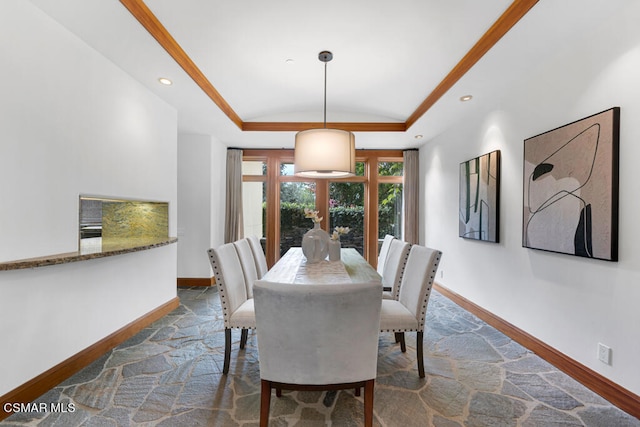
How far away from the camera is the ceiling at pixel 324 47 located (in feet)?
6.73

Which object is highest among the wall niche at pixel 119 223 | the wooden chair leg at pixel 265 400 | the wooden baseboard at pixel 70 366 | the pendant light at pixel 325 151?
the pendant light at pixel 325 151

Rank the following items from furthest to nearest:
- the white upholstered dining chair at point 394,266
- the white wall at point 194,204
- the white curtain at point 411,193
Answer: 1. the white curtain at point 411,193
2. the white wall at point 194,204
3. the white upholstered dining chair at point 394,266

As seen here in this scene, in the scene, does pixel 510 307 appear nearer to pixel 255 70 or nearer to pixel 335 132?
pixel 335 132

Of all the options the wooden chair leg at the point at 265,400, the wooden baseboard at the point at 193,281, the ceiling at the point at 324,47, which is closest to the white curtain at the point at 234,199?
the wooden baseboard at the point at 193,281

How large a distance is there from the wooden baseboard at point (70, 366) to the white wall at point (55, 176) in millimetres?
43

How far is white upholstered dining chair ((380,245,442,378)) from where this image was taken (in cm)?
210

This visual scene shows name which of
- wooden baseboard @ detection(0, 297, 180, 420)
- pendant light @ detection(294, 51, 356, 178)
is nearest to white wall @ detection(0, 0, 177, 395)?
wooden baseboard @ detection(0, 297, 180, 420)

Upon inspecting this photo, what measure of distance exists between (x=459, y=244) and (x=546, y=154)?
1859 millimetres

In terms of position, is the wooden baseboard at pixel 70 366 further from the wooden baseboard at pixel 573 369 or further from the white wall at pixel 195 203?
the wooden baseboard at pixel 573 369

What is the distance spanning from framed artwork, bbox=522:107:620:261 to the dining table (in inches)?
55.6

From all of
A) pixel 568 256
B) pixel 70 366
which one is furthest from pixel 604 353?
pixel 70 366

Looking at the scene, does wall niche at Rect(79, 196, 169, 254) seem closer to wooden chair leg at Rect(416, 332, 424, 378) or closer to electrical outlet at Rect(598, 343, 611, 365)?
wooden chair leg at Rect(416, 332, 424, 378)

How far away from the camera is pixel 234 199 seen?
540cm

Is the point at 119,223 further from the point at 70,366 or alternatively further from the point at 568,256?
the point at 568,256
